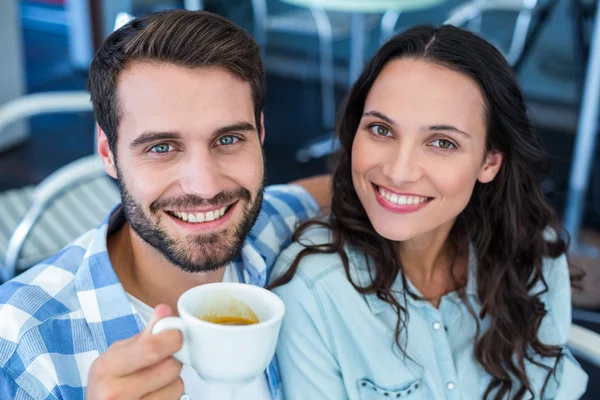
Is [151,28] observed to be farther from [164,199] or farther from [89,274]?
[89,274]

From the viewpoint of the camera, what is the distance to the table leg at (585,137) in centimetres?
296

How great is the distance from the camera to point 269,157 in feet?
13.5

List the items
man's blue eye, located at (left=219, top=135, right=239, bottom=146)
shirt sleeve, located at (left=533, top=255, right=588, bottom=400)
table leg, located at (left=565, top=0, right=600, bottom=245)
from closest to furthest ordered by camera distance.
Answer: man's blue eye, located at (left=219, top=135, right=239, bottom=146) < shirt sleeve, located at (left=533, top=255, right=588, bottom=400) < table leg, located at (left=565, top=0, right=600, bottom=245)

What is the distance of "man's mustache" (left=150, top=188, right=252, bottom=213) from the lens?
1.21m

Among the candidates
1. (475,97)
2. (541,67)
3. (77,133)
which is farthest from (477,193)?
(541,67)

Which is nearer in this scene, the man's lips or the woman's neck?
the man's lips

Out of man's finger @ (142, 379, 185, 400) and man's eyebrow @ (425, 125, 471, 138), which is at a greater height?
man's eyebrow @ (425, 125, 471, 138)

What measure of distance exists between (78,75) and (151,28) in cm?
393

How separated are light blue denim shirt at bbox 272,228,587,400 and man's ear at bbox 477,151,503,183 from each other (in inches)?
10.2

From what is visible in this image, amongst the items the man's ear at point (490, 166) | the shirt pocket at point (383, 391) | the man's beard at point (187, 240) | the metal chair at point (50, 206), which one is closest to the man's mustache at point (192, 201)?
the man's beard at point (187, 240)

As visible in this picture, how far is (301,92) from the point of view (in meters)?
5.21

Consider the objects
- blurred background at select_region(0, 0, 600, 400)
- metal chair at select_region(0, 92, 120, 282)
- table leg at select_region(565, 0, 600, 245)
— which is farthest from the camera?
table leg at select_region(565, 0, 600, 245)

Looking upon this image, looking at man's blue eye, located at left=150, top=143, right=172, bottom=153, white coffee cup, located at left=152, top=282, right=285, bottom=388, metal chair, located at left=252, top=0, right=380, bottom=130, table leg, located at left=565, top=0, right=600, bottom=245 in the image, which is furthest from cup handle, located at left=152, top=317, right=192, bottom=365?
metal chair, located at left=252, top=0, right=380, bottom=130

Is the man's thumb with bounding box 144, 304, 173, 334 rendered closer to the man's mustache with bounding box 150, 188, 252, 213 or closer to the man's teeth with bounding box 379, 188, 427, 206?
the man's mustache with bounding box 150, 188, 252, 213
